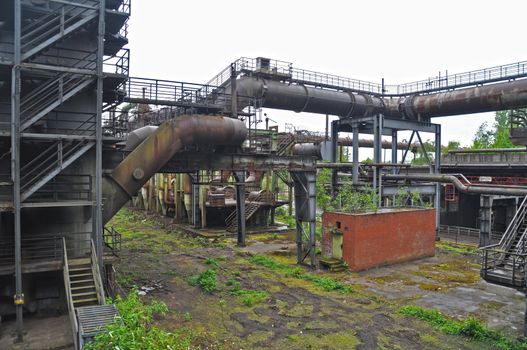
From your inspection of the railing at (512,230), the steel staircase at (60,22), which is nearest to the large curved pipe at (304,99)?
the steel staircase at (60,22)

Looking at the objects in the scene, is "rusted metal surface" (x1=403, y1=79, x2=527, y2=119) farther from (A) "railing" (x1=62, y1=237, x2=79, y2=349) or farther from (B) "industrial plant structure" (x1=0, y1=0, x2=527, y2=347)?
(A) "railing" (x1=62, y1=237, x2=79, y2=349)

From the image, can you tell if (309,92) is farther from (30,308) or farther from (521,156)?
(521,156)

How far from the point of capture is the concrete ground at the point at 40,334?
33.0 feet

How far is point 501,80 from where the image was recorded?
2170cm

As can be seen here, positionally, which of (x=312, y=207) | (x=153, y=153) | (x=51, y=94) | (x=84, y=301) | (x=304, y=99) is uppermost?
(x=304, y=99)

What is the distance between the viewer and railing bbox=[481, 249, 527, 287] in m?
10.5

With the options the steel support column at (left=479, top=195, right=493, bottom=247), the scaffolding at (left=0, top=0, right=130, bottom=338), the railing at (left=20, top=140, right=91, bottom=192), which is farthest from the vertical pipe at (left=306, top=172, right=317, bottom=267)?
the steel support column at (left=479, top=195, right=493, bottom=247)

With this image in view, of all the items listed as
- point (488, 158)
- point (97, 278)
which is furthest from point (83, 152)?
point (488, 158)

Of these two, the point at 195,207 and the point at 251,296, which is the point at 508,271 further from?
the point at 195,207

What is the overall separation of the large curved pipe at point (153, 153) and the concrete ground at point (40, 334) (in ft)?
11.1

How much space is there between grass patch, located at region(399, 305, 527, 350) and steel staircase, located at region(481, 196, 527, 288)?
4.51 feet

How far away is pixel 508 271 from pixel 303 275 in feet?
25.8

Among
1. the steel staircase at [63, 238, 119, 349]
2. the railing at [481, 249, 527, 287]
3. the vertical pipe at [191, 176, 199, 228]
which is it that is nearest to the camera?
the steel staircase at [63, 238, 119, 349]

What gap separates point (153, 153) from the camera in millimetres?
13242
